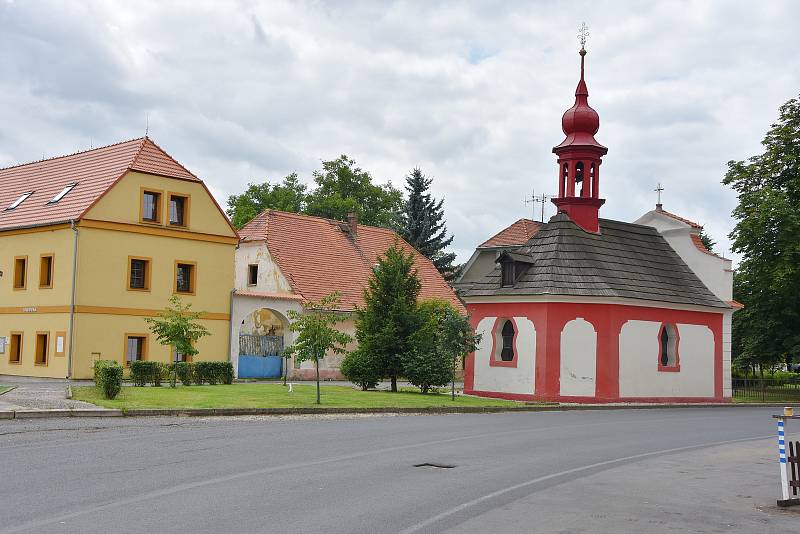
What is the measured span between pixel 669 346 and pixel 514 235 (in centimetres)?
1998

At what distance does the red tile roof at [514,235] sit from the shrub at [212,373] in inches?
1067

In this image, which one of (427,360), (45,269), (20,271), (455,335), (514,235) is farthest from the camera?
(514,235)

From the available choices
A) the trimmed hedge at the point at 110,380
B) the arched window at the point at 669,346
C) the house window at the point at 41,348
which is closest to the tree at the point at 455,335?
the trimmed hedge at the point at 110,380

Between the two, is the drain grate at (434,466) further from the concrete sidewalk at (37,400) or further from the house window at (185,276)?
the house window at (185,276)

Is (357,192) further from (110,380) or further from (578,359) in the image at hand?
(110,380)

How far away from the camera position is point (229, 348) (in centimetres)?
3831

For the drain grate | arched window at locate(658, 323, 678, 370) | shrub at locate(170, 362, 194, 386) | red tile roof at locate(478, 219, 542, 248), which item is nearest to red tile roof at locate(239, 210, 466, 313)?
red tile roof at locate(478, 219, 542, 248)

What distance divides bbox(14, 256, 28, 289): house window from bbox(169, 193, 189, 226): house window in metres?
6.21

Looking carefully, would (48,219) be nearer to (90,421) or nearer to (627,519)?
(90,421)

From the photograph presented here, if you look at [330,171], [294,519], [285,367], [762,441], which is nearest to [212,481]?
[294,519]

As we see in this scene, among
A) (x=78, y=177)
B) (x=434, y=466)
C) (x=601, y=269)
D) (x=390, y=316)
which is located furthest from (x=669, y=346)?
(x=78, y=177)

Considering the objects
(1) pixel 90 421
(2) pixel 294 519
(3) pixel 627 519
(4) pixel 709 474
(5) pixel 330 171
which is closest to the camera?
(2) pixel 294 519

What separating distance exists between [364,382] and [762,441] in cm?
1585

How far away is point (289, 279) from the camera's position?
43344 mm
